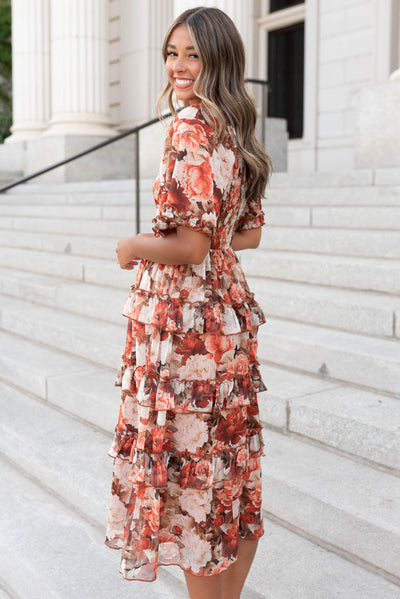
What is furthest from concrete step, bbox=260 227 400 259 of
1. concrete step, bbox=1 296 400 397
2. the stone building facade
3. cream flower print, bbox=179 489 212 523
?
the stone building facade

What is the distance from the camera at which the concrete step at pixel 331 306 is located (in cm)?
383

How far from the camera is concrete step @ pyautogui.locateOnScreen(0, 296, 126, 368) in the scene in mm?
4676

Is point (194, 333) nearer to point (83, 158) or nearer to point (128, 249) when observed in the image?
point (128, 249)

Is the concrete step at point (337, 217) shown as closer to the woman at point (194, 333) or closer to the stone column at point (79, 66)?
the woman at point (194, 333)

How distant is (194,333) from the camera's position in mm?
1839

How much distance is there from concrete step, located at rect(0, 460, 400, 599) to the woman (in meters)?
0.60

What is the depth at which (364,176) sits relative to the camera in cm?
612

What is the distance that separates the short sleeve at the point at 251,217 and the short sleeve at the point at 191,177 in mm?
342

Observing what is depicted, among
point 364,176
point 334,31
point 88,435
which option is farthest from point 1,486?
point 334,31

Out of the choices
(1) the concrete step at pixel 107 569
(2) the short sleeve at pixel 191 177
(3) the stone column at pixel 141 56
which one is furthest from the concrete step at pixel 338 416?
(3) the stone column at pixel 141 56

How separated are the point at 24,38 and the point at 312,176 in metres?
9.57

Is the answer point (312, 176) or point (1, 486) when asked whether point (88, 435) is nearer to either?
point (1, 486)

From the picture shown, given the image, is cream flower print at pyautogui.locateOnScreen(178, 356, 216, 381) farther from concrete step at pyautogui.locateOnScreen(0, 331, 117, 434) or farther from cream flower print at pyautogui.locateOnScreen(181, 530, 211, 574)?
concrete step at pyautogui.locateOnScreen(0, 331, 117, 434)

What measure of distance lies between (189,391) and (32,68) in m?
13.5
